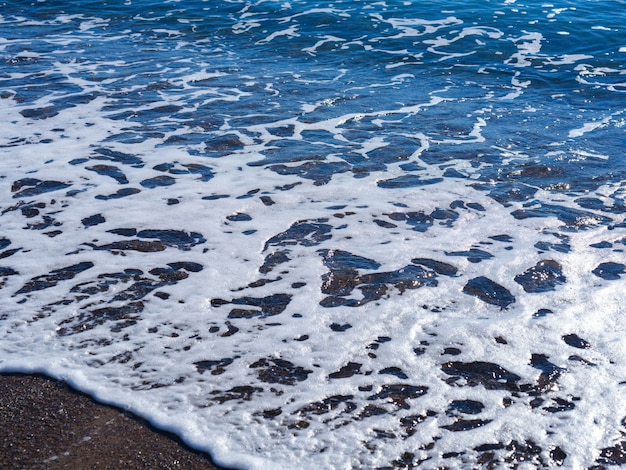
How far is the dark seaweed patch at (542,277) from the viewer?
4734 mm

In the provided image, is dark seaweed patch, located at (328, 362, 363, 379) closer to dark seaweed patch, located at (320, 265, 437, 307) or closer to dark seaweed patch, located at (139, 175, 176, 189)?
dark seaweed patch, located at (320, 265, 437, 307)

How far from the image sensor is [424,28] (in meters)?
12.5

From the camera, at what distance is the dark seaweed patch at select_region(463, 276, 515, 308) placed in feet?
15.0

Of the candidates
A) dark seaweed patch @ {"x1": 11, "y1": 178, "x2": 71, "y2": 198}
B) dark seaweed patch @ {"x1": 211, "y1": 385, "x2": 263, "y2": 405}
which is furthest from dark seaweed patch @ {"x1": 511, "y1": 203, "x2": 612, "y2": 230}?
dark seaweed patch @ {"x1": 11, "y1": 178, "x2": 71, "y2": 198}

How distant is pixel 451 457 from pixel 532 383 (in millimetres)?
755

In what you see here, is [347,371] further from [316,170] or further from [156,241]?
[316,170]

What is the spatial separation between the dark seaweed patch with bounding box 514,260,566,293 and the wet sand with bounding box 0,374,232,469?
248 cm

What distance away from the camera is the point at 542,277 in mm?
4863

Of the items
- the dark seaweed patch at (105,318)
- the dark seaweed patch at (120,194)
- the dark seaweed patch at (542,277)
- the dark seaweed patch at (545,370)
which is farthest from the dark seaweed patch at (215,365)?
the dark seaweed patch at (120,194)

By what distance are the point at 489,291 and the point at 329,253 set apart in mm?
1123

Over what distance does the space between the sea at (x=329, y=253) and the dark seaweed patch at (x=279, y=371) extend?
1cm

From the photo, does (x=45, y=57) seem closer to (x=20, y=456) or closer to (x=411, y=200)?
(x=411, y=200)

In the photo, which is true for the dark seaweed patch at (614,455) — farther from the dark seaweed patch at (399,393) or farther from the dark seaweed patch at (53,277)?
the dark seaweed patch at (53,277)

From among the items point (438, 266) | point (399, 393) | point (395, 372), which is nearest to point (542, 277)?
point (438, 266)
